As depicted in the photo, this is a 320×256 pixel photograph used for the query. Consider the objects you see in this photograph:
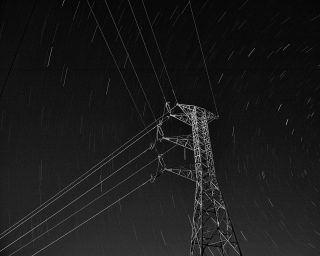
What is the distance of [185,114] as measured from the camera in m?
11.9

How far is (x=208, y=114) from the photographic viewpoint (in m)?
12.2

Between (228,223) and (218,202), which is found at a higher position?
(218,202)

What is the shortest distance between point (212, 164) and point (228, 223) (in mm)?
1935

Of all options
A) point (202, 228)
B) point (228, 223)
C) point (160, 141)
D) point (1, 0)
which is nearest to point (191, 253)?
point (202, 228)

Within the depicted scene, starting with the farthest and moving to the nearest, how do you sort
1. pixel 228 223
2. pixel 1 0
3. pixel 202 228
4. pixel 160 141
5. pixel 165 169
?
pixel 160 141, pixel 165 169, pixel 228 223, pixel 202 228, pixel 1 0

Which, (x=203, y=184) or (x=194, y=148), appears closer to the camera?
(x=203, y=184)

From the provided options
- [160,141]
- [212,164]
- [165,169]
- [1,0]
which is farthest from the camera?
[160,141]

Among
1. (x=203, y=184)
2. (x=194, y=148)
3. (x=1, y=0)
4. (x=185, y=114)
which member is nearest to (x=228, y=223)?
(x=203, y=184)

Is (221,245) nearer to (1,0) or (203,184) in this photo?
(203,184)

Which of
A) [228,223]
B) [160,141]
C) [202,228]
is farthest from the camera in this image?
[160,141]

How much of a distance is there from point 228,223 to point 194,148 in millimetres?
2638

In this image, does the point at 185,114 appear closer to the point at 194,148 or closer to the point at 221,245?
the point at 194,148

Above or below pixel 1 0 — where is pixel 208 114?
above

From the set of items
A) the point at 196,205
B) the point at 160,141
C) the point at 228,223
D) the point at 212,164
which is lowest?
the point at 228,223
